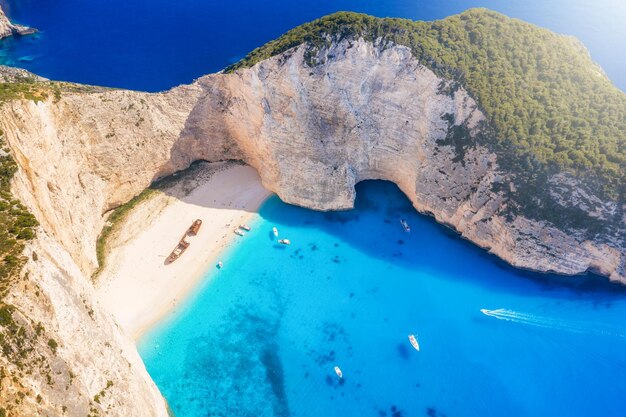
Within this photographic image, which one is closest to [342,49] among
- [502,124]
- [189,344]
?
[502,124]

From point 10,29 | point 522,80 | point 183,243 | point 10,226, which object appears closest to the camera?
point 10,226

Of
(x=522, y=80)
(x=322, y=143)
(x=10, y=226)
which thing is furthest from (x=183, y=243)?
(x=522, y=80)

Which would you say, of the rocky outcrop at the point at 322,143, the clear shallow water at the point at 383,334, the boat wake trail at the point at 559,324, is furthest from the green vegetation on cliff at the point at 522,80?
the boat wake trail at the point at 559,324

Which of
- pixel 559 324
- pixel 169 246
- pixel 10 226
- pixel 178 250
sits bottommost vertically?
pixel 559 324

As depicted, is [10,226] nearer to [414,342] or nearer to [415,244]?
[414,342]

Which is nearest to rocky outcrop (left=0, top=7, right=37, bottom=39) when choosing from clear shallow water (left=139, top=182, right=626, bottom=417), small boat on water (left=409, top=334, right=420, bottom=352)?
clear shallow water (left=139, top=182, right=626, bottom=417)

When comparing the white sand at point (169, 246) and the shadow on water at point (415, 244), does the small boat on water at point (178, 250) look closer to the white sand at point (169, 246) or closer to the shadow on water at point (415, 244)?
the white sand at point (169, 246)

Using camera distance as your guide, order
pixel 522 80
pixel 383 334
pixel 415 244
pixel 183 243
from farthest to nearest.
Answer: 1. pixel 415 244
2. pixel 183 243
3. pixel 522 80
4. pixel 383 334
